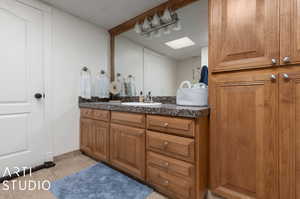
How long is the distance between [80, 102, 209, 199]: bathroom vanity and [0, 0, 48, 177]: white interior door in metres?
0.85

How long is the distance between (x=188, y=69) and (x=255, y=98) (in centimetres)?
92

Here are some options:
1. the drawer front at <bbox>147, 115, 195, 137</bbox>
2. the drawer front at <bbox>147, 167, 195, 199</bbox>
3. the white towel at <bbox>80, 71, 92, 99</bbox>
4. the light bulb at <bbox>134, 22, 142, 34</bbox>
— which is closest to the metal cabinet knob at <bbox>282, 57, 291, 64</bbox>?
the drawer front at <bbox>147, 115, 195, 137</bbox>

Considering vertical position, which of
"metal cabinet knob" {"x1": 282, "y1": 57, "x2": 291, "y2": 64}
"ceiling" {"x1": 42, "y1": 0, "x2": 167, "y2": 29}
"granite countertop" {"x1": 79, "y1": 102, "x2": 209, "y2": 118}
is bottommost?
"granite countertop" {"x1": 79, "y1": 102, "x2": 209, "y2": 118}

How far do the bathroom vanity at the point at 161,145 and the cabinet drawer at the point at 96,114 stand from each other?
0.04ft

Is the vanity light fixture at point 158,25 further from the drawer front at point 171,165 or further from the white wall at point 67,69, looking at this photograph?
the drawer front at point 171,165

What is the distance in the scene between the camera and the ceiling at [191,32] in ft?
5.48

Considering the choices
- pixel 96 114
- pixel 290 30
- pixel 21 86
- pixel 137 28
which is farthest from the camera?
pixel 137 28

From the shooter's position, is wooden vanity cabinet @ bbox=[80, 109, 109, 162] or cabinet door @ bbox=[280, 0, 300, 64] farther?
wooden vanity cabinet @ bbox=[80, 109, 109, 162]

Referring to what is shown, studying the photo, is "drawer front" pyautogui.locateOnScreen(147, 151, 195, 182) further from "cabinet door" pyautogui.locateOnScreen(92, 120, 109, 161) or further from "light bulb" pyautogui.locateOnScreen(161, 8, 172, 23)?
"light bulb" pyautogui.locateOnScreen(161, 8, 172, 23)

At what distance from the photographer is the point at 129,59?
8.36 ft

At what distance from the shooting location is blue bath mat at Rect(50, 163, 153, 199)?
4.46 feet

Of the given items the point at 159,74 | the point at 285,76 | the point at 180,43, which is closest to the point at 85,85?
the point at 159,74

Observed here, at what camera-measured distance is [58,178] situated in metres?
1.65

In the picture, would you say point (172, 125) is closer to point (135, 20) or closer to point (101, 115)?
point (101, 115)
